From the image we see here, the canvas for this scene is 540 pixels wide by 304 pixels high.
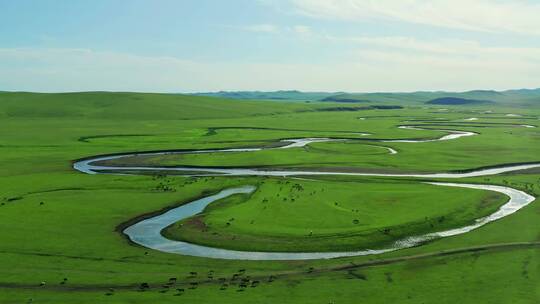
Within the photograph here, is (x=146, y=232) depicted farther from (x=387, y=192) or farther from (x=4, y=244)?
(x=387, y=192)

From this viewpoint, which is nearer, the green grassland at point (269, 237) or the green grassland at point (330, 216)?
the green grassland at point (269, 237)

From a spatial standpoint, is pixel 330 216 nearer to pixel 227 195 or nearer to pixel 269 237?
pixel 269 237

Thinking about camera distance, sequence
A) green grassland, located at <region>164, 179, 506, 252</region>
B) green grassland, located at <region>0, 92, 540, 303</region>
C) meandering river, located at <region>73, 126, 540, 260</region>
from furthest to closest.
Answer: green grassland, located at <region>164, 179, 506, 252</region>
meandering river, located at <region>73, 126, 540, 260</region>
green grassland, located at <region>0, 92, 540, 303</region>

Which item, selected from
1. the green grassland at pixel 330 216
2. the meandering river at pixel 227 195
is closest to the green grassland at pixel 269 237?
the green grassland at pixel 330 216

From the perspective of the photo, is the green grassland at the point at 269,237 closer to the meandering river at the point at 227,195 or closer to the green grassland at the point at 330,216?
the green grassland at the point at 330,216

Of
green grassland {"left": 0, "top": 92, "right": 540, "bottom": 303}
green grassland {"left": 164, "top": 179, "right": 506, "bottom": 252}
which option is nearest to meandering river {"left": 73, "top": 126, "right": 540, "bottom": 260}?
green grassland {"left": 164, "top": 179, "right": 506, "bottom": 252}

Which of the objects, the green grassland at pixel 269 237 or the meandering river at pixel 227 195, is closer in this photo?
the green grassland at pixel 269 237

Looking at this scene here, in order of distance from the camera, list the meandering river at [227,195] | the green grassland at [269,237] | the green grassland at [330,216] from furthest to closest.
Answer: the green grassland at [330,216], the meandering river at [227,195], the green grassland at [269,237]

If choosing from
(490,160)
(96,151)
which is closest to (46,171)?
(96,151)

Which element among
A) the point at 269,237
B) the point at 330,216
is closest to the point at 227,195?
the point at 330,216

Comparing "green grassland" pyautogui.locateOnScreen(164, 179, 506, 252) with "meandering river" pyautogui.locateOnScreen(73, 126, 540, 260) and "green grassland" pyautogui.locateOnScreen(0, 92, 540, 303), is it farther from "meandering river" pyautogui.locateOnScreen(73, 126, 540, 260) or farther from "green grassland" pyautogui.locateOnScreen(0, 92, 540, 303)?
"meandering river" pyautogui.locateOnScreen(73, 126, 540, 260)

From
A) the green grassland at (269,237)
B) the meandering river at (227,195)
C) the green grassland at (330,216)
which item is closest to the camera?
the green grassland at (269,237)
